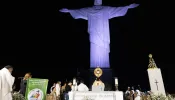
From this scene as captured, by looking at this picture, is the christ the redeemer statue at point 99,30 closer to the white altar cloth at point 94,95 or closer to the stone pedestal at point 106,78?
the stone pedestal at point 106,78

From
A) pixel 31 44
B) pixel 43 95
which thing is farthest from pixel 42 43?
pixel 43 95

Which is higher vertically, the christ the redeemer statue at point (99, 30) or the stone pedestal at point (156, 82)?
the christ the redeemer statue at point (99, 30)

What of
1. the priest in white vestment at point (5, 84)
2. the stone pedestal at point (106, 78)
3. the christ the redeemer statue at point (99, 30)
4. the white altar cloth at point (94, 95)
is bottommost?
the white altar cloth at point (94, 95)

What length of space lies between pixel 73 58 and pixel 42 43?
2.79 metres

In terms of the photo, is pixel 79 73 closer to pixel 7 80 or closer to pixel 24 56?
pixel 24 56

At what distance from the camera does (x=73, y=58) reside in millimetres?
15164

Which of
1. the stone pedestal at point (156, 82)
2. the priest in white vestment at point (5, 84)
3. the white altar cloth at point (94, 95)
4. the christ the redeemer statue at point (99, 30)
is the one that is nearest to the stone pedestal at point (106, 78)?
the christ the redeemer statue at point (99, 30)

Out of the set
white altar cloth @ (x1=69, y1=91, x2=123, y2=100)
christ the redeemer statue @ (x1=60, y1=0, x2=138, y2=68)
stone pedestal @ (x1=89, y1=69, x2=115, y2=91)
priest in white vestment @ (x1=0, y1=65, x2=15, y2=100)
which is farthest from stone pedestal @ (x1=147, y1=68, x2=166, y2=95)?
christ the redeemer statue @ (x1=60, y1=0, x2=138, y2=68)

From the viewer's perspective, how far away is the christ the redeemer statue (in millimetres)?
11297

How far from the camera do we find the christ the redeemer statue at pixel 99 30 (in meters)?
11.3

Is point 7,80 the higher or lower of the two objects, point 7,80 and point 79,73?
the lower

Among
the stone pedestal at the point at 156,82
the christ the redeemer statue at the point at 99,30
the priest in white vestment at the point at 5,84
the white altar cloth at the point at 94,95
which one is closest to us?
the priest in white vestment at the point at 5,84

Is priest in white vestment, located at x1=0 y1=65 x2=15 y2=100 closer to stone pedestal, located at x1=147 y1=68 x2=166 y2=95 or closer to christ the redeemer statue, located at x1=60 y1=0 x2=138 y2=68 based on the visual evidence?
stone pedestal, located at x1=147 y1=68 x2=166 y2=95

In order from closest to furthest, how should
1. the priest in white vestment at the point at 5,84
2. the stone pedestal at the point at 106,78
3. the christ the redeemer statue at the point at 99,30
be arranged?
1. the priest in white vestment at the point at 5,84
2. the stone pedestal at the point at 106,78
3. the christ the redeemer statue at the point at 99,30
